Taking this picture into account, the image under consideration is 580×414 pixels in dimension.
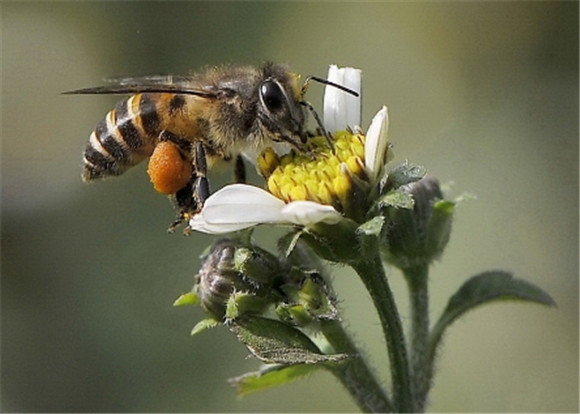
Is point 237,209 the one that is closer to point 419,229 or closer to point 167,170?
point 167,170

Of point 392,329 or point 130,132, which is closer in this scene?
point 392,329

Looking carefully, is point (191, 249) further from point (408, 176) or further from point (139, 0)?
point (408, 176)

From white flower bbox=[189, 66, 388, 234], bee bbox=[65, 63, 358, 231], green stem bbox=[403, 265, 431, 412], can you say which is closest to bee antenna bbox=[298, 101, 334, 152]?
bee bbox=[65, 63, 358, 231]

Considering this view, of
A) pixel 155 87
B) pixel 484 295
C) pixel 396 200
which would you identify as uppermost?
pixel 155 87

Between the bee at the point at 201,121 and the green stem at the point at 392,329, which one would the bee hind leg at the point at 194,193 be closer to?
the bee at the point at 201,121

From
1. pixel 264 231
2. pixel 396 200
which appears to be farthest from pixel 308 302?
pixel 264 231

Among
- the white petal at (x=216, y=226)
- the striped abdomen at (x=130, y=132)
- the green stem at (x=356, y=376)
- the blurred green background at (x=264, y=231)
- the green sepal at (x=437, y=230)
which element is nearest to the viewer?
the white petal at (x=216, y=226)

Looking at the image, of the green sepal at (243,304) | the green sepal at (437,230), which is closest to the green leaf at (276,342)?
the green sepal at (243,304)
